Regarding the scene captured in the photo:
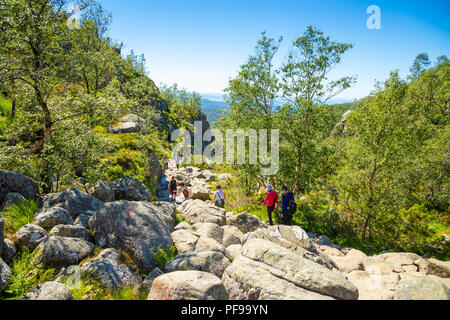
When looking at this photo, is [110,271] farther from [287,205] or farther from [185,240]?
[287,205]

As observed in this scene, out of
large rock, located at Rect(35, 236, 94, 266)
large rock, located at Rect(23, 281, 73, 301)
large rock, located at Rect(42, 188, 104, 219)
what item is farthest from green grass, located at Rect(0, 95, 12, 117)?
large rock, located at Rect(23, 281, 73, 301)

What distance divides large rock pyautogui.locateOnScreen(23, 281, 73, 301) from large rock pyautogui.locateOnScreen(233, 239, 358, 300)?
17.1ft

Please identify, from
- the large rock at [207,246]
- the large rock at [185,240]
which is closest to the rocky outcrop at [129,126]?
the large rock at [185,240]

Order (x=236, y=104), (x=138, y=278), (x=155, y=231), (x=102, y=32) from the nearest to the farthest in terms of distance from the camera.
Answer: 1. (x=138, y=278)
2. (x=155, y=231)
3. (x=236, y=104)
4. (x=102, y=32)

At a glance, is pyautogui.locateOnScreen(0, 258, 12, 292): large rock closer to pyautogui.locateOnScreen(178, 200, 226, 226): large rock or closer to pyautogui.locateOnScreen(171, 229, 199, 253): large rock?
pyautogui.locateOnScreen(171, 229, 199, 253): large rock

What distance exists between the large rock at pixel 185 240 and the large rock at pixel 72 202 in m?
4.11

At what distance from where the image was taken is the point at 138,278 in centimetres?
684

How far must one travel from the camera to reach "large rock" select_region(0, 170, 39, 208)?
27.8 ft

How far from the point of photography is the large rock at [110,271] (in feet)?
20.0

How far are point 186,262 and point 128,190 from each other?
8630 millimetres

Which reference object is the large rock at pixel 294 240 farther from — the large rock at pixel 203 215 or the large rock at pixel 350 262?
the large rock at pixel 203 215
